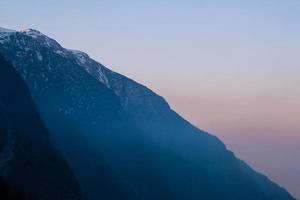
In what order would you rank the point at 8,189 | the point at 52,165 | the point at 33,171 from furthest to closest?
the point at 52,165 < the point at 33,171 < the point at 8,189

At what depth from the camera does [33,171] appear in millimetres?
185125

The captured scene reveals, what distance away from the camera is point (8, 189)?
381ft

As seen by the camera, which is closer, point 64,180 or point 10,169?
point 10,169

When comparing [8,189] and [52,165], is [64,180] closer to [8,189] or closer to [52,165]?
[52,165]

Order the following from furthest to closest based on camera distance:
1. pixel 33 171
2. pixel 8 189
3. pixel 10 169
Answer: pixel 33 171 → pixel 10 169 → pixel 8 189

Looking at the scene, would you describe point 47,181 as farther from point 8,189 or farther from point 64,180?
point 8,189

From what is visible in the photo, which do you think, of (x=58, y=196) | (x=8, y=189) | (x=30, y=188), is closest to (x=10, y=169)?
(x=30, y=188)

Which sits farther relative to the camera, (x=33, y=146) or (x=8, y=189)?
(x=33, y=146)

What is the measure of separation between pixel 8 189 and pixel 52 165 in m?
81.4

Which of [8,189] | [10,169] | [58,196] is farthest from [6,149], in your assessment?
[8,189]

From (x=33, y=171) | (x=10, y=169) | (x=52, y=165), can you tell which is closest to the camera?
(x=10, y=169)

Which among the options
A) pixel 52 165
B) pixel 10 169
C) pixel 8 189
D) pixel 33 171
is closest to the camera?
pixel 8 189

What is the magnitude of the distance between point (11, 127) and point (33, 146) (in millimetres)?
10643

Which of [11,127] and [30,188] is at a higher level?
[11,127]
